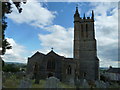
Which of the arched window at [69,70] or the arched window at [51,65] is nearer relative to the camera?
the arched window at [51,65]

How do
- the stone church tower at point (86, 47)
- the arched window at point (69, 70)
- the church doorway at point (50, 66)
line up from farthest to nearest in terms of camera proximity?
the stone church tower at point (86, 47) → the arched window at point (69, 70) → the church doorway at point (50, 66)

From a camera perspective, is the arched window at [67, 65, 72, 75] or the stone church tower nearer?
the arched window at [67, 65, 72, 75]

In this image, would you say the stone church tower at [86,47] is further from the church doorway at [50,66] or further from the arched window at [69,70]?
the church doorway at [50,66]

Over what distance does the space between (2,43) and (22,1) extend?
200 centimetres

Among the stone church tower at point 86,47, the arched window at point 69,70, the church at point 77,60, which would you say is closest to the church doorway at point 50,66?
the church at point 77,60

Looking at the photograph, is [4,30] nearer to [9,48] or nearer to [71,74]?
[9,48]

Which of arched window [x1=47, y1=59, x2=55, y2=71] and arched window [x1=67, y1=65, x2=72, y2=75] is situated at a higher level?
arched window [x1=47, y1=59, x2=55, y2=71]

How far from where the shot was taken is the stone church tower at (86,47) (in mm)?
18016

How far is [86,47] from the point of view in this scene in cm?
1886

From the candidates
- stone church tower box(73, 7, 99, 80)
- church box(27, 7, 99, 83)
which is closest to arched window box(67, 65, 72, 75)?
church box(27, 7, 99, 83)

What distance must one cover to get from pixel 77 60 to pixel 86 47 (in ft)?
7.14

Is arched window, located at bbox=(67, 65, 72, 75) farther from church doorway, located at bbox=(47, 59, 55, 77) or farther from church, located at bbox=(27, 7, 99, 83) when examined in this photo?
church doorway, located at bbox=(47, 59, 55, 77)

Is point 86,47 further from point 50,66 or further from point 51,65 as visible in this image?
point 50,66

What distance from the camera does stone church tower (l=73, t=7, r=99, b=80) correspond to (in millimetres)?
18016
